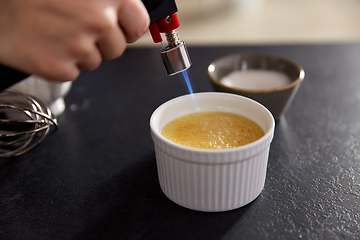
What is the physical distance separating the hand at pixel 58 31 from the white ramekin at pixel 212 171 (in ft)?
0.58

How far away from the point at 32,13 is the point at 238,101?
397 mm

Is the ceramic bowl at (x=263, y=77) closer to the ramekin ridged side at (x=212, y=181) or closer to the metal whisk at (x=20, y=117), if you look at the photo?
the ramekin ridged side at (x=212, y=181)

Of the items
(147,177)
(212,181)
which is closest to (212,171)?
(212,181)

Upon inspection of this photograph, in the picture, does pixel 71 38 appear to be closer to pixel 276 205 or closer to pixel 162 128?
pixel 162 128

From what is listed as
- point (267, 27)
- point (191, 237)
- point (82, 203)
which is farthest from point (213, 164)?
point (267, 27)

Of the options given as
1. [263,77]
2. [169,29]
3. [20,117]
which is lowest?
[263,77]

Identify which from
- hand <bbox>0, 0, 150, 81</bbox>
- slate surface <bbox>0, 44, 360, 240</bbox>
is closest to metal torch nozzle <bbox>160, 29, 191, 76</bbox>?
hand <bbox>0, 0, 150, 81</bbox>

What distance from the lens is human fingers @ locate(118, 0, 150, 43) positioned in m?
0.48

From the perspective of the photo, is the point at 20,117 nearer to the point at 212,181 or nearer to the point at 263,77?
the point at 212,181

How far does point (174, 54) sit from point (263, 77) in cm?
37

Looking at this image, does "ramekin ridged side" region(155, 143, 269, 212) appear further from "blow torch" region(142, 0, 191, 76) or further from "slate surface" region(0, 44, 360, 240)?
"blow torch" region(142, 0, 191, 76)

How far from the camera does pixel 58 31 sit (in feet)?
1.49

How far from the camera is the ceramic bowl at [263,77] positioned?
744 mm

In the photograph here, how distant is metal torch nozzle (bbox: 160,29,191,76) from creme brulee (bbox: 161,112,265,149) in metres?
0.11
